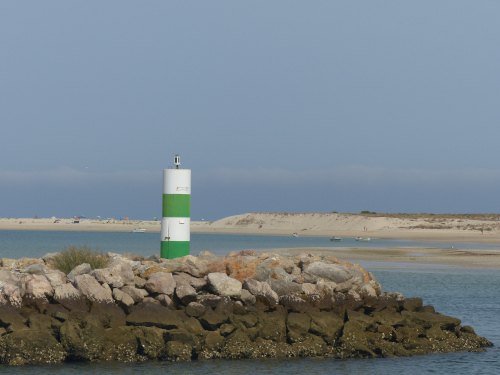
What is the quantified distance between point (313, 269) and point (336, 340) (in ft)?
7.36

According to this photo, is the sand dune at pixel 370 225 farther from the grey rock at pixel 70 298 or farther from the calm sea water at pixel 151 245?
the grey rock at pixel 70 298

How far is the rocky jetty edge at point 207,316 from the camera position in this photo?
1391 centimetres

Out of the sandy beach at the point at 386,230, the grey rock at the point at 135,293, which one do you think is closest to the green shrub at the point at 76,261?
the grey rock at the point at 135,293

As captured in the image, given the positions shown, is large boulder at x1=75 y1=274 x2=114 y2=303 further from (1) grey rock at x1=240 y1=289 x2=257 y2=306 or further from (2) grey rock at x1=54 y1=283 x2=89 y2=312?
(1) grey rock at x1=240 y1=289 x2=257 y2=306

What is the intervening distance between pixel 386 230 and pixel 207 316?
91796mm

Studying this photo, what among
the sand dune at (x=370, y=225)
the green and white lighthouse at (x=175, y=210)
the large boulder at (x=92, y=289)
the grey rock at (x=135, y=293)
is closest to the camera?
the large boulder at (x=92, y=289)

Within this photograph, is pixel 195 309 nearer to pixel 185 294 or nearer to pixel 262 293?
pixel 185 294

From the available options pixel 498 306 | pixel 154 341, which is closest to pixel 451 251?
pixel 498 306

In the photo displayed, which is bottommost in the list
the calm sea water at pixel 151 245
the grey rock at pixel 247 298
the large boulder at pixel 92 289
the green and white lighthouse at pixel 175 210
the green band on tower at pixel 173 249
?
the calm sea water at pixel 151 245

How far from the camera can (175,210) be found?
18734mm

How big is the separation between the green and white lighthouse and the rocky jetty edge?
2.05m

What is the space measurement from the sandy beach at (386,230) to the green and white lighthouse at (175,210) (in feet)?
76.5

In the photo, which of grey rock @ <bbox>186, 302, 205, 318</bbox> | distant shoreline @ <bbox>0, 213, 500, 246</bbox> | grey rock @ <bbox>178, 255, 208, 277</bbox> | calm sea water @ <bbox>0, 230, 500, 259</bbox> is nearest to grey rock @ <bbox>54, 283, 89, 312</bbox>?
grey rock @ <bbox>186, 302, 205, 318</bbox>

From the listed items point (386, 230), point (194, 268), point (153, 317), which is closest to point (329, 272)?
point (194, 268)
